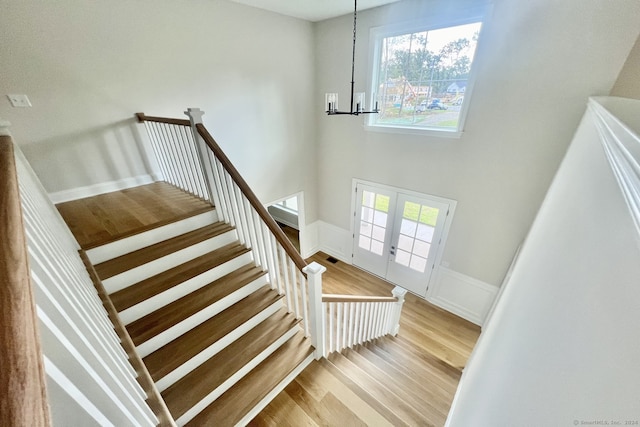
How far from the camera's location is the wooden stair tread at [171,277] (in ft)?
5.65

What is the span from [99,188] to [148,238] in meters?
1.30

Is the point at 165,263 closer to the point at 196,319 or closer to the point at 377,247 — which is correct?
the point at 196,319

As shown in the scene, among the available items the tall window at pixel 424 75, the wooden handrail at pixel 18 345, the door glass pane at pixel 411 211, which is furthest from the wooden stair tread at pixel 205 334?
the tall window at pixel 424 75

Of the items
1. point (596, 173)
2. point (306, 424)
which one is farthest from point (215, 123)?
point (596, 173)

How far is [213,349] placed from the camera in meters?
1.77

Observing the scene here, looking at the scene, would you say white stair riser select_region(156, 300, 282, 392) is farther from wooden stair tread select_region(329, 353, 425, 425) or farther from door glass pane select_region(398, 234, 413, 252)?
door glass pane select_region(398, 234, 413, 252)

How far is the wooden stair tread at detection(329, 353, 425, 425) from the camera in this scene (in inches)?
71.6

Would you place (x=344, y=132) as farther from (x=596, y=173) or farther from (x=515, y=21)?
(x=596, y=173)

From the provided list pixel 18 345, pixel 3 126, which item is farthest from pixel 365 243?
pixel 18 345

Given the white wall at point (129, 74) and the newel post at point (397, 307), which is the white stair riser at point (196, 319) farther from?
the white wall at point (129, 74)

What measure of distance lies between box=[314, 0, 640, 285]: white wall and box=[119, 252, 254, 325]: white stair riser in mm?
2737

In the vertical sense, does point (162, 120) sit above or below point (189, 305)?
above

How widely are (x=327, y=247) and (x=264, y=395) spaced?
3.70m

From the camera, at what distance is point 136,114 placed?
2664mm
